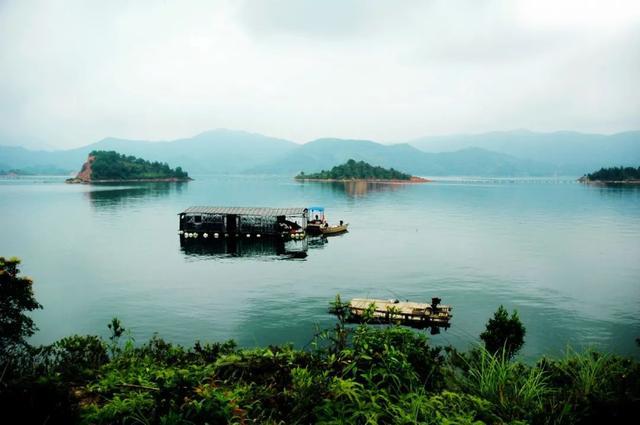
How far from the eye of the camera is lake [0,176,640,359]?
3256 centimetres

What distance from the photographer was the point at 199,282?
4528 centimetres

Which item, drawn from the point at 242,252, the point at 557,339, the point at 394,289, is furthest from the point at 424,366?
the point at 242,252

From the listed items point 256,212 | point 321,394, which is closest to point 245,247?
point 256,212

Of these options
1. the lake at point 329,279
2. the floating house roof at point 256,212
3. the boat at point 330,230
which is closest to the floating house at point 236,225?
the floating house roof at point 256,212

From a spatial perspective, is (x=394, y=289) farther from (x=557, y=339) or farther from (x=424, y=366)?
(x=424, y=366)

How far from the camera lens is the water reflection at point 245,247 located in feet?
A: 194

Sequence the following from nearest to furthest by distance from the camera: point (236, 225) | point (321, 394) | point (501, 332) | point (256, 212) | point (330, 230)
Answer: point (321, 394), point (501, 332), point (236, 225), point (256, 212), point (330, 230)

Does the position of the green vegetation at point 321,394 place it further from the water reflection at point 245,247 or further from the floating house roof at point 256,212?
the floating house roof at point 256,212

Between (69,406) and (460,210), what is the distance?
119183 millimetres

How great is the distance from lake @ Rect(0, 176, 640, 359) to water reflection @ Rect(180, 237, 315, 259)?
71cm

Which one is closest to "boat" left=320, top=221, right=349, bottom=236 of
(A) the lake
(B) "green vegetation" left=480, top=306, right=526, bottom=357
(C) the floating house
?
(A) the lake

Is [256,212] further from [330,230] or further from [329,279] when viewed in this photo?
[329,279]

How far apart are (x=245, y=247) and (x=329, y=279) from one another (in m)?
21.2

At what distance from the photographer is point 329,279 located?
153ft
